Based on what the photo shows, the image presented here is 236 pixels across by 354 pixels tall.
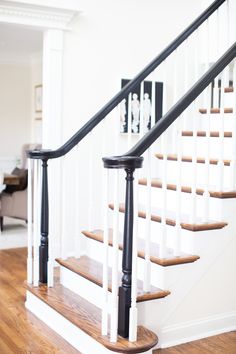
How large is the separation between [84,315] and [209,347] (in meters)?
0.78

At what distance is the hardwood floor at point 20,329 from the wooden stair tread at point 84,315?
0.54 ft

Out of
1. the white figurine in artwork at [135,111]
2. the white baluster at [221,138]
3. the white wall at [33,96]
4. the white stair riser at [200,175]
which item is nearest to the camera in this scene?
the white baluster at [221,138]

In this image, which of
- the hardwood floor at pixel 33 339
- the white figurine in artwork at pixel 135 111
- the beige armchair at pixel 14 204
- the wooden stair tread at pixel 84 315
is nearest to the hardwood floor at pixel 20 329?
the hardwood floor at pixel 33 339

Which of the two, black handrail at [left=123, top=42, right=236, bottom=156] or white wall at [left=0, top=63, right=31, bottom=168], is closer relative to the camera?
black handrail at [left=123, top=42, right=236, bottom=156]

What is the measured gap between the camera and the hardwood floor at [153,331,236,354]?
304 cm

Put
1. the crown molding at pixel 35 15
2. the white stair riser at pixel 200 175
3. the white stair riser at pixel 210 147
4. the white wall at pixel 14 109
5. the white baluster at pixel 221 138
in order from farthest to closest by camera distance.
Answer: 1. the white wall at pixel 14 109
2. the crown molding at pixel 35 15
3. the white stair riser at pixel 210 147
4. the white stair riser at pixel 200 175
5. the white baluster at pixel 221 138

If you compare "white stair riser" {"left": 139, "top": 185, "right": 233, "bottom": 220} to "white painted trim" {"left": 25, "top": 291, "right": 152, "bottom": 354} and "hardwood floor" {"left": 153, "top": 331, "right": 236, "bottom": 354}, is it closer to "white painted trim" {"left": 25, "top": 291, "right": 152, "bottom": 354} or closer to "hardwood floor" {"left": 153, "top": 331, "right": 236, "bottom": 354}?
"hardwood floor" {"left": 153, "top": 331, "right": 236, "bottom": 354}

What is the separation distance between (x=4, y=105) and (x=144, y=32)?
5.08 meters

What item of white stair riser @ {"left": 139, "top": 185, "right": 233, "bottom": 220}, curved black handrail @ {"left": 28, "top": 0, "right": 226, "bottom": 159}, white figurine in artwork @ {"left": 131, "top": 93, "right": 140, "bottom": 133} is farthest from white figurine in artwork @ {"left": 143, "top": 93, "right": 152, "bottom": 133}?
white stair riser @ {"left": 139, "top": 185, "right": 233, "bottom": 220}

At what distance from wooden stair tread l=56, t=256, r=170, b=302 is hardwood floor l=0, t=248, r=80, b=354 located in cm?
42

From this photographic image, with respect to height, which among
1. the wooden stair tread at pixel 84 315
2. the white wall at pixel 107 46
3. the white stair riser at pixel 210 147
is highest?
the white wall at pixel 107 46

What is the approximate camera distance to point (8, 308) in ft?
12.2

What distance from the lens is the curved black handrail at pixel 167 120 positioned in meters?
2.73

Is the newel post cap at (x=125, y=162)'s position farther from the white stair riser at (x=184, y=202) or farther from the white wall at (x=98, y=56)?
the white wall at (x=98, y=56)
